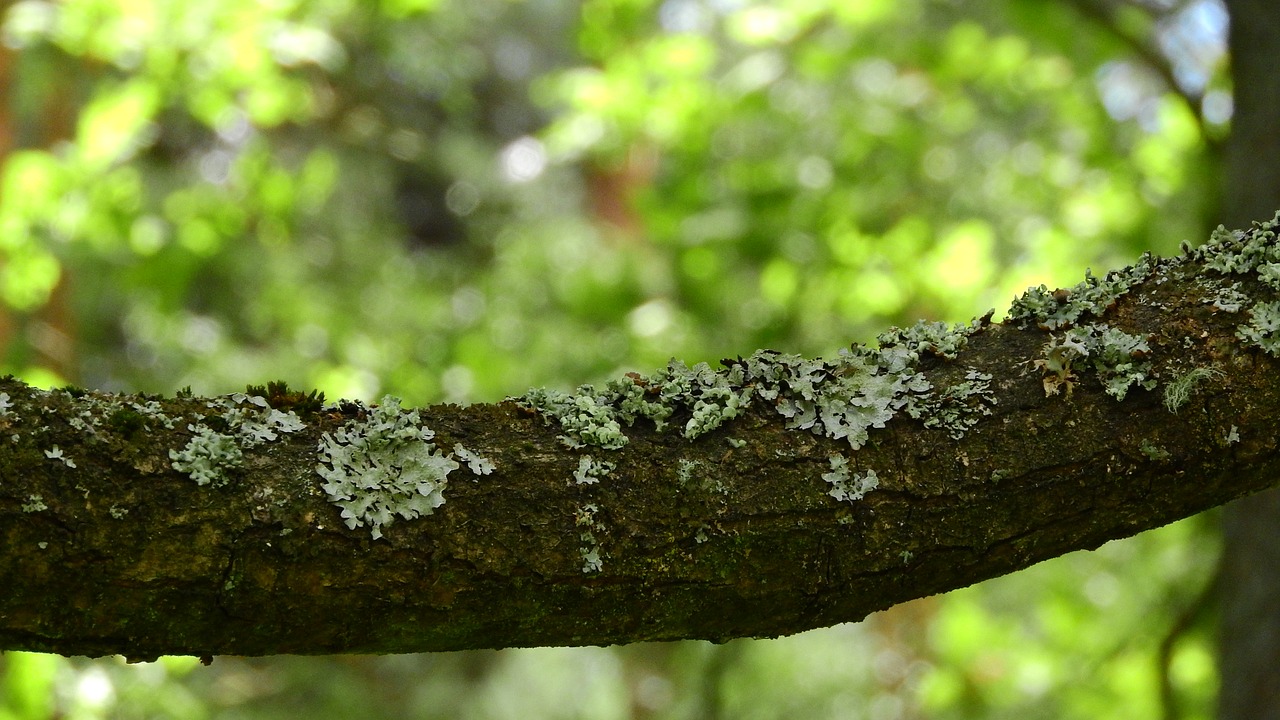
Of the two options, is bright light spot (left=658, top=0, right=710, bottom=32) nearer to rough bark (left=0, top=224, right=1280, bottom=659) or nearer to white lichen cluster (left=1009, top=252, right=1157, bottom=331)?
white lichen cluster (left=1009, top=252, right=1157, bottom=331)

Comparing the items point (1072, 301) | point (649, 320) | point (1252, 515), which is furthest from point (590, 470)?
point (649, 320)

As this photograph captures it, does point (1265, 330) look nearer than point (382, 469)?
No

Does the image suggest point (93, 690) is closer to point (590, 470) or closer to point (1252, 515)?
point (590, 470)

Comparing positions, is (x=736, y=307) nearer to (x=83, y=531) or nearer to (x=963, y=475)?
(x=963, y=475)

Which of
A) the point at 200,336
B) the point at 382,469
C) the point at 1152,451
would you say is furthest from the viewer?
the point at 200,336

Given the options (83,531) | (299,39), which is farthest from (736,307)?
(83,531)

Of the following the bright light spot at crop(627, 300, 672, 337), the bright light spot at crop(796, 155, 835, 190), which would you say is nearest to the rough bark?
the bright light spot at crop(627, 300, 672, 337)

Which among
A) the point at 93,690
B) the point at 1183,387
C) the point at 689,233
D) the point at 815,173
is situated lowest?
the point at 1183,387
